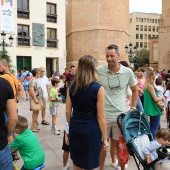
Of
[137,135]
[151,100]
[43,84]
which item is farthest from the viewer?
[43,84]

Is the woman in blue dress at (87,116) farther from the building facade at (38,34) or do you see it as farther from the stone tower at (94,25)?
the stone tower at (94,25)

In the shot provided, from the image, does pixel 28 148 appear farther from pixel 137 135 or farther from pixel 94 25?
pixel 94 25

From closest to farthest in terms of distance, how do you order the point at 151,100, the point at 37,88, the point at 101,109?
the point at 101,109
the point at 151,100
the point at 37,88

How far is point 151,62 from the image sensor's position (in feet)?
161

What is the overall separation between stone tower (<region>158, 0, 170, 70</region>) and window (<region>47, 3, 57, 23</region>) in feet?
72.6

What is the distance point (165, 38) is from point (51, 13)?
75.9 feet

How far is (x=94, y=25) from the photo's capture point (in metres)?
32.2

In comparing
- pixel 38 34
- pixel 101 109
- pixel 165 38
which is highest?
pixel 165 38

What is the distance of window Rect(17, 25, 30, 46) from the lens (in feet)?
84.3

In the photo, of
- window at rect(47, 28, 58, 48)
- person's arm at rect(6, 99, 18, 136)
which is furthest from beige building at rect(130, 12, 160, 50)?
person's arm at rect(6, 99, 18, 136)

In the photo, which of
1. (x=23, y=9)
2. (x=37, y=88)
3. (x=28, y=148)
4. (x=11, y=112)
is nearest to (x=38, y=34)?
(x=23, y=9)

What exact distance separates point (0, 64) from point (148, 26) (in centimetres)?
9594

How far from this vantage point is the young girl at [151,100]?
5.03 meters

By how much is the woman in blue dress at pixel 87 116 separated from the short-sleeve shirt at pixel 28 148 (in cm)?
69
